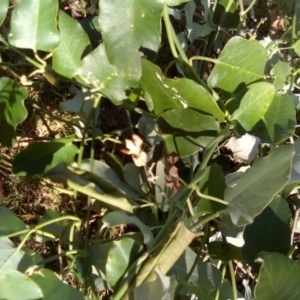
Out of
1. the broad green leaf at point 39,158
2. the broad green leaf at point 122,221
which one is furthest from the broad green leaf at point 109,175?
the broad green leaf at point 122,221

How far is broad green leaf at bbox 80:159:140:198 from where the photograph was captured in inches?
40.5

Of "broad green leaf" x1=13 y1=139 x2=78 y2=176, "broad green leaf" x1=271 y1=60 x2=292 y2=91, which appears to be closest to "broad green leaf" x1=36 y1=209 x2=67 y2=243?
"broad green leaf" x1=13 y1=139 x2=78 y2=176

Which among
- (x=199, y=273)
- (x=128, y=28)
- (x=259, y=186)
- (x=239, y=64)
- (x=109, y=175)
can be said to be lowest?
(x=199, y=273)

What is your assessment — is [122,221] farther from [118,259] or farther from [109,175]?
[109,175]

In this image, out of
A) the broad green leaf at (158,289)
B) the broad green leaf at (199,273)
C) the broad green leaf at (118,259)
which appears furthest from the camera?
the broad green leaf at (199,273)

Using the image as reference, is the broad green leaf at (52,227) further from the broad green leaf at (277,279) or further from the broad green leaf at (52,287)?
the broad green leaf at (277,279)

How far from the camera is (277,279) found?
2.72 feet

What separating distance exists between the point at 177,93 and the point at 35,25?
268 mm

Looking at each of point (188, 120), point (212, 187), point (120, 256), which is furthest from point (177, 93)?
point (120, 256)

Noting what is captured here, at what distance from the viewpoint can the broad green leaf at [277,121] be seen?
95 cm

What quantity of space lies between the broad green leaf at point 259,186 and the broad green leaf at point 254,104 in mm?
115

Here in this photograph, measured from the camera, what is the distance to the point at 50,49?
902 millimetres

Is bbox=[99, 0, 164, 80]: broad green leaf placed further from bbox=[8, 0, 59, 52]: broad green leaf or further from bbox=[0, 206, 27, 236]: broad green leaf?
bbox=[0, 206, 27, 236]: broad green leaf

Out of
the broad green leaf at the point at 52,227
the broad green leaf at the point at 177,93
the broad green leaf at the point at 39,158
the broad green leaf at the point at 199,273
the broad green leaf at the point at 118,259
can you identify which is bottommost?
the broad green leaf at the point at 199,273
